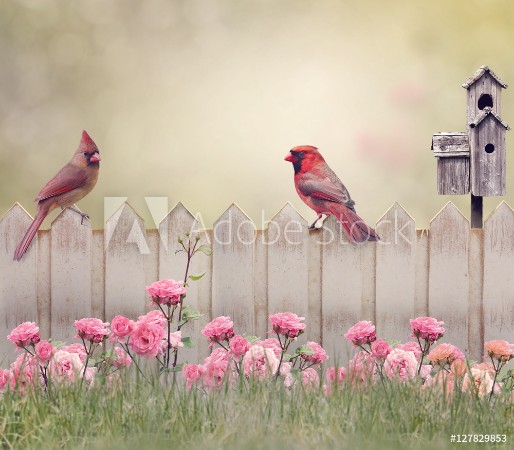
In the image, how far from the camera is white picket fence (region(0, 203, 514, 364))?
157 inches

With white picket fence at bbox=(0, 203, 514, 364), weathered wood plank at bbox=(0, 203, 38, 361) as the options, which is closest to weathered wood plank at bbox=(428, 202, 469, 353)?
white picket fence at bbox=(0, 203, 514, 364)

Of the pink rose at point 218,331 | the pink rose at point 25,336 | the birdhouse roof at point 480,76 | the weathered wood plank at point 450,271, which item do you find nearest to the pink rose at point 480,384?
the weathered wood plank at point 450,271

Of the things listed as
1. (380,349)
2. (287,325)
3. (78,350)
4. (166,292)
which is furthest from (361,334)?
(78,350)

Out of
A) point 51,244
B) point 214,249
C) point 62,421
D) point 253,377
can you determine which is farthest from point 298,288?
point 62,421

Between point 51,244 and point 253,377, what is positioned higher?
point 51,244

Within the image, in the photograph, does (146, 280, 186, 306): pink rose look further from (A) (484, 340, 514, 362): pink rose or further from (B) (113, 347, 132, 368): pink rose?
(A) (484, 340, 514, 362): pink rose

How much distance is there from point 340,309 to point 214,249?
0.76m

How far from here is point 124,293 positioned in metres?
4.04

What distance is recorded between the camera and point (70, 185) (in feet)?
13.2

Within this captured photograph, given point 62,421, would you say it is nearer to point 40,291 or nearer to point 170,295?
point 170,295

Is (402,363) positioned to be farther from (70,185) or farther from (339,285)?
(70,185)

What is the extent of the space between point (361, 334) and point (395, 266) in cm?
53

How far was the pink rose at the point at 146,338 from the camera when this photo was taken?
3.41 m

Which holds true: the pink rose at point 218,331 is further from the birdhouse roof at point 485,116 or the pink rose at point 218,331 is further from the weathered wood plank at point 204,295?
the birdhouse roof at point 485,116
